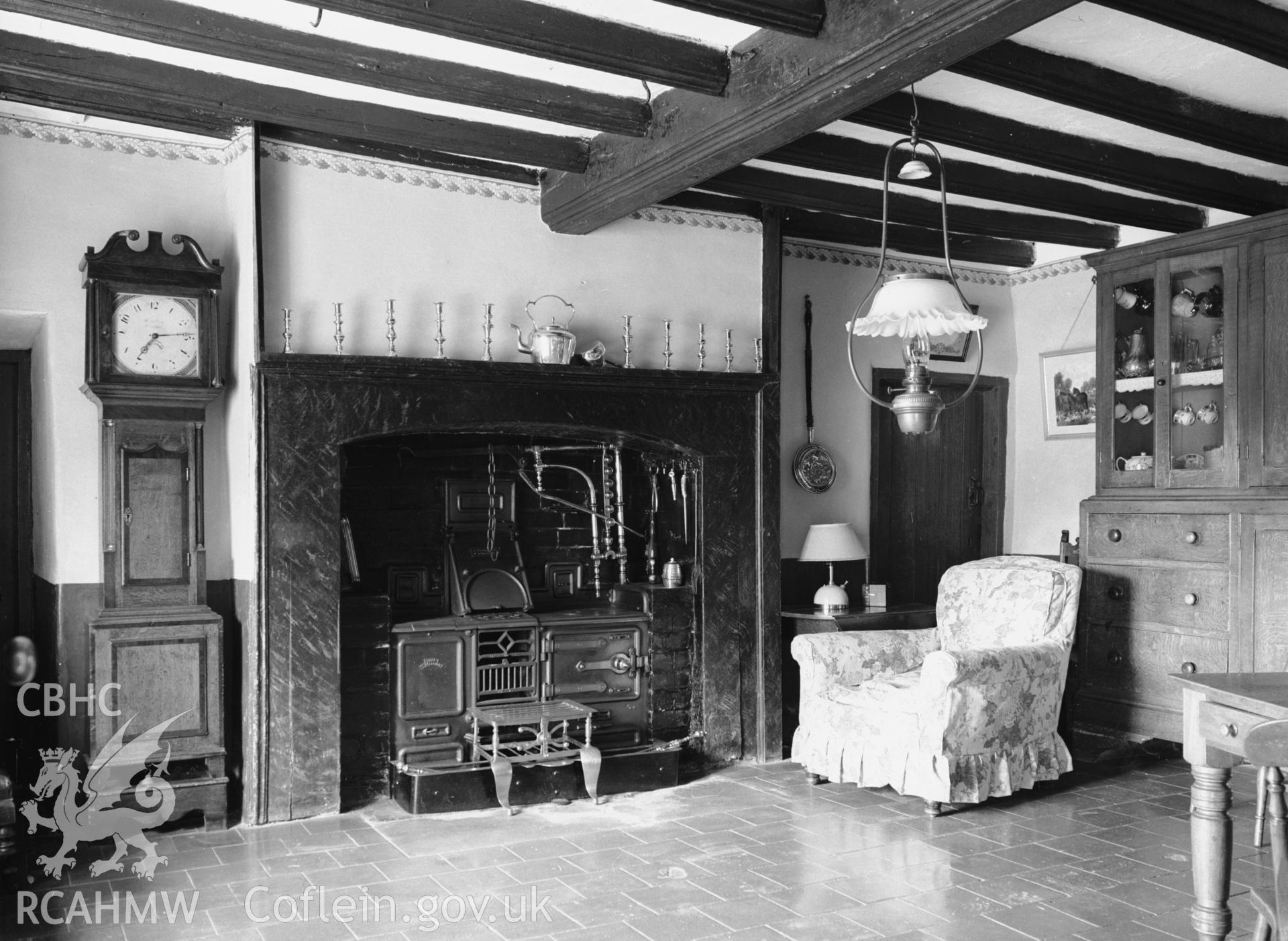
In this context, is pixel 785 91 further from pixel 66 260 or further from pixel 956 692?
pixel 66 260

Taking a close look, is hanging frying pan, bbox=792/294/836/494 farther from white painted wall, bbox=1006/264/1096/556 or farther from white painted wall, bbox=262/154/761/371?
white painted wall, bbox=1006/264/1096/556

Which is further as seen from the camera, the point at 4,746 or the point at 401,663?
the point at 401,663

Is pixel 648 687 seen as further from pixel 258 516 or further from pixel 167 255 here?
pixel 167 255

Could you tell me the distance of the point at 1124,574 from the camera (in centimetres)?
550

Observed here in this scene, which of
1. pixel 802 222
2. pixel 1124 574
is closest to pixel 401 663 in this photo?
pixel 802 222

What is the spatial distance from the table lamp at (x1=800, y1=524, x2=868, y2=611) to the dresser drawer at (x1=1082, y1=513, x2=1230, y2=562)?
1.17 m

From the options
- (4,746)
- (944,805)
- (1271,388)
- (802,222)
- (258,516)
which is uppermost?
(802,222)

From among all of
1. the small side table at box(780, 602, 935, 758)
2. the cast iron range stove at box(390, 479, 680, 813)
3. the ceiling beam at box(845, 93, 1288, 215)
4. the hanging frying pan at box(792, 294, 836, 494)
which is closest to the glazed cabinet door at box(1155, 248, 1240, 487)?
the ceiling beam at box(845, 93, 1288, 215)

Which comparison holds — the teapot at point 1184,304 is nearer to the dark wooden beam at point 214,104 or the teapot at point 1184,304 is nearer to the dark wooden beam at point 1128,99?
the dark wooden beam at point 1128,99

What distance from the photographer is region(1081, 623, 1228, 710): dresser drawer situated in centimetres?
514

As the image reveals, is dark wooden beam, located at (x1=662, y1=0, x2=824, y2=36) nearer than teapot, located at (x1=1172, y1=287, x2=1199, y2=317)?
Yes

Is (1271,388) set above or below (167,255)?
below

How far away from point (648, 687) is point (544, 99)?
9.00 ft

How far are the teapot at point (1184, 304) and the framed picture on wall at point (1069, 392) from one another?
100cm
